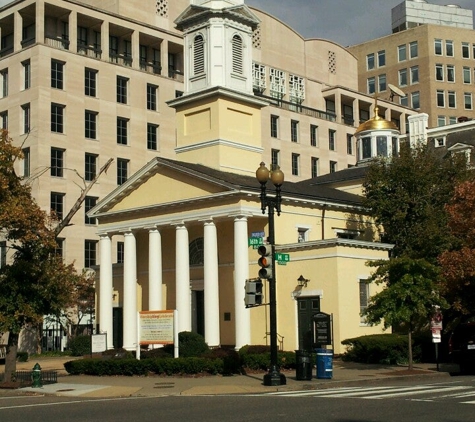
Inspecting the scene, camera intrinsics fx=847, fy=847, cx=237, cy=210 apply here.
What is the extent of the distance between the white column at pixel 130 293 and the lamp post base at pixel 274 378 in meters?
19.6

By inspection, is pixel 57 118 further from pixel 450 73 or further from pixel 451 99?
pixel 450 73

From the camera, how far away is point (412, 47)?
108000 millimetres

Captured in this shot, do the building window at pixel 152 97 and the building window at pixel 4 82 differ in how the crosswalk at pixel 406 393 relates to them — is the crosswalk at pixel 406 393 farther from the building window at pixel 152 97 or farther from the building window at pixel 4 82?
the building window at pixel 152 97

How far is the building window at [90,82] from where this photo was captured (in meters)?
67.2

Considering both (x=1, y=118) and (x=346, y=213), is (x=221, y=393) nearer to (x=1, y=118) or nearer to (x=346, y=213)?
(x=346, y=213)

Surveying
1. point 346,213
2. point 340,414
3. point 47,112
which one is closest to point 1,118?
point 47,112

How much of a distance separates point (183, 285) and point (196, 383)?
1473cm

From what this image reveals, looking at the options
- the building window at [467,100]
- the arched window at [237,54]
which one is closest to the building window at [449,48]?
the building window at [467,100]

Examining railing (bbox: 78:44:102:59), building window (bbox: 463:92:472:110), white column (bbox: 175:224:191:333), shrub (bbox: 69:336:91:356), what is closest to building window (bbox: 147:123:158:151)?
railing (bbox: 78:44:102:59)

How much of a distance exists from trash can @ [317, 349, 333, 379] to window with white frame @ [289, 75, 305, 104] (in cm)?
5987

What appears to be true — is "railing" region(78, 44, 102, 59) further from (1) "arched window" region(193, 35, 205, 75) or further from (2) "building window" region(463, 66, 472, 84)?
(2) "building window" region(463, 66, 472, 84)

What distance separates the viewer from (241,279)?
40.6 metres

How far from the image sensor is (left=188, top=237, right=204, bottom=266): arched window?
4645cm

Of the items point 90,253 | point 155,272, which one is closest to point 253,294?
point 155,272
